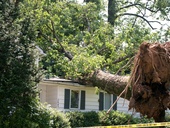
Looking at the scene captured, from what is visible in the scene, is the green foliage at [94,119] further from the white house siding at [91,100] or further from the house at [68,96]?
the white house siding at [91,100]

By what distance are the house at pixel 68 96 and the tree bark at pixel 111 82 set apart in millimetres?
5081

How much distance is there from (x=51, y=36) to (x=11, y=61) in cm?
759

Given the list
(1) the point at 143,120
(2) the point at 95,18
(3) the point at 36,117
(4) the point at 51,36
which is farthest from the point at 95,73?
(2) the point at 95,18

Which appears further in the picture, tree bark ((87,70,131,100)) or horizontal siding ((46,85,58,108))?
horizontal siding ((46,85,58,108))

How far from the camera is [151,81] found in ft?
25.3

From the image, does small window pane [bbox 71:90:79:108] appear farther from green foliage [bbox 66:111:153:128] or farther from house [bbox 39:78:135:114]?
green foliage [bbox 66:111:153:128]

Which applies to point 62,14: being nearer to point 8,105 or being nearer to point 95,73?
point 95,73

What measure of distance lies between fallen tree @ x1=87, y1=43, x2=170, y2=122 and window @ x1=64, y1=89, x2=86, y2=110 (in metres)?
12.0

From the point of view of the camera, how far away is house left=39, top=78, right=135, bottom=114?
19391 mm

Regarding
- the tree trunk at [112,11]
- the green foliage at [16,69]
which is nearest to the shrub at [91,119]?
the green foliage at [16,69]

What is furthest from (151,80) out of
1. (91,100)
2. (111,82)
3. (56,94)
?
(91,100)

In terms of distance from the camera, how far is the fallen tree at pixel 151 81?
24.7 feet

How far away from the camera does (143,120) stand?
746 inches

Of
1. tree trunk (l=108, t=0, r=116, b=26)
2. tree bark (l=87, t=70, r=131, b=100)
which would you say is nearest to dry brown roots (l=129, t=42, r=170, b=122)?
tree bark (l=87, t=70, r=131, b=100)
